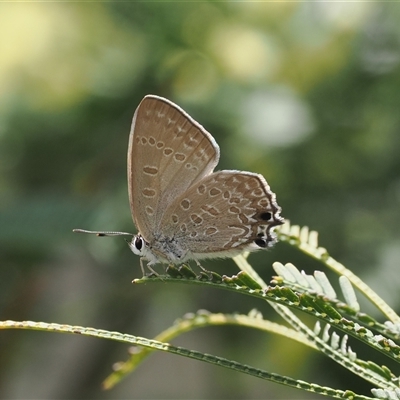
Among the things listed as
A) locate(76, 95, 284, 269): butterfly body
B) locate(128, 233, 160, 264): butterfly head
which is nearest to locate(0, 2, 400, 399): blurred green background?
locate(128, 233, 160, 264): butterfly head

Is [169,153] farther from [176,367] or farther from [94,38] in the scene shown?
[176,367]

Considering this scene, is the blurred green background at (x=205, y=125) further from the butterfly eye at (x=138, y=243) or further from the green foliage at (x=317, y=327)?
the green foliage at (x=317, y=327)

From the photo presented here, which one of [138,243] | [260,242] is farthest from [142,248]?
[260,242]

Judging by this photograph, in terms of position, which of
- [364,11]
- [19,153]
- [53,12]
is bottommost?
[19,153]

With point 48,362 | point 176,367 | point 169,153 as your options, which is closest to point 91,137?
point 169,153

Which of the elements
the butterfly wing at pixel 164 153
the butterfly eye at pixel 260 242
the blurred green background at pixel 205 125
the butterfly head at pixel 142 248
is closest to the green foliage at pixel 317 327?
the butterfly eye at pixel 260 242

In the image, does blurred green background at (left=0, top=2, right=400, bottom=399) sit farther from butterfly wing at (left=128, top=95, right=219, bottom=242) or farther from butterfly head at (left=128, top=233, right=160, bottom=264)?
butterfly wing at (left=128, top=95, right=219, bottom=242)
